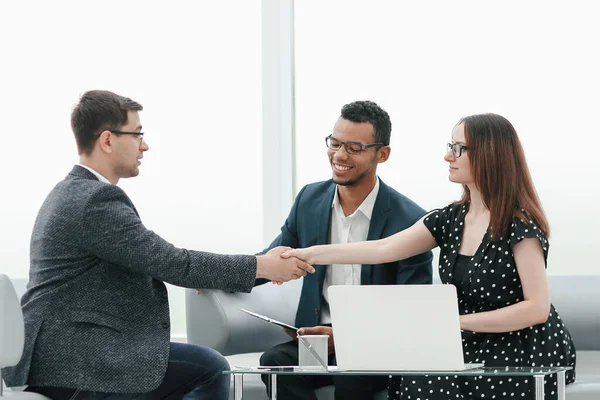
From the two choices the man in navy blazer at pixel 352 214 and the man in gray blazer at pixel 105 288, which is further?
the man in navy blazer at pixel 352 214

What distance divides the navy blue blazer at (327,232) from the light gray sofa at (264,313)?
254mm

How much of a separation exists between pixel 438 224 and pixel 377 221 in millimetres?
329

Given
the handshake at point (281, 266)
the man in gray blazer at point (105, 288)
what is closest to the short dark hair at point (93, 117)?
the man in gray blazer at point (105, 288)

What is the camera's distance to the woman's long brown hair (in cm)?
286

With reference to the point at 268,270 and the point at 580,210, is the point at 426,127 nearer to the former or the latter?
the point at 580,210

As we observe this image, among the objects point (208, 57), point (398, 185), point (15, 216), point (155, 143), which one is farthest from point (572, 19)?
point (15, 216)

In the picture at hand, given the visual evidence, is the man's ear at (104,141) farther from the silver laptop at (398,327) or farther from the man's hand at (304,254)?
Answer: the silver laptop at (398,327)

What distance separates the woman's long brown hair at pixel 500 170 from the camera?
9.39ft

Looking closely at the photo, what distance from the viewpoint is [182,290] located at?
15.3 ft

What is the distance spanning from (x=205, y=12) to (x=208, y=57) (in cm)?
25

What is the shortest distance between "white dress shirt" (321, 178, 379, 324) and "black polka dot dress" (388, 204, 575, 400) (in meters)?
0.54

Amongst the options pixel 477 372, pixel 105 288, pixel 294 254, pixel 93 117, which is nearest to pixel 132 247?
pixel 105 288

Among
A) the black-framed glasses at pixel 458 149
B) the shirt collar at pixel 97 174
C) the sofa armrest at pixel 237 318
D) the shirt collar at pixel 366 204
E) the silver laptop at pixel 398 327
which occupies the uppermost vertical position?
the black-framed glasses at pixel 458 149

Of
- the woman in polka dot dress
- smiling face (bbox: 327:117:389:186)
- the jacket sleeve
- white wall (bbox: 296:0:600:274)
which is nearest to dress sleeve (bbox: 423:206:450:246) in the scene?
the woman in polka dot dress
